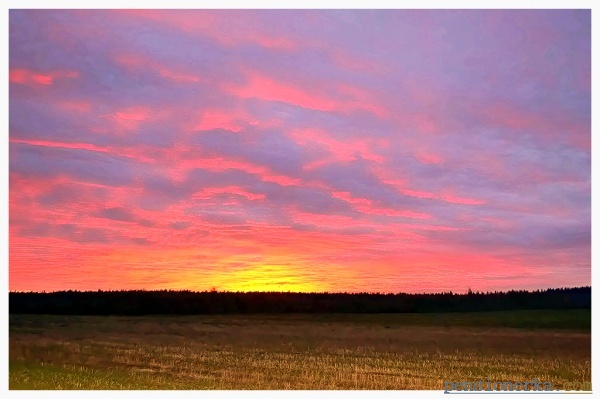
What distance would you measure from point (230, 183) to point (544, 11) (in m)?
8.62

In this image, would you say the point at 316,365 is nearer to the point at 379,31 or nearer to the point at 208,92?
the point at 208,92

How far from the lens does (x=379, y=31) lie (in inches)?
581

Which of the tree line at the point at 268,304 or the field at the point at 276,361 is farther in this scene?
the tree line at the point at 268,304

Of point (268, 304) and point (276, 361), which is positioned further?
point (268, 304)

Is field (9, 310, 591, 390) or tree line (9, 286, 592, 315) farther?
tree line (9, 286, 592, 315)

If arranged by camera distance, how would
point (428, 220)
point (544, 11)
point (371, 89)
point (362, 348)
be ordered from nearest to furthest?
point (544, 11)
point (371, 89)
point (428, 220)
point (362, 348)

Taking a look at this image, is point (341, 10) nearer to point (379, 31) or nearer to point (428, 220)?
point (379, 31)

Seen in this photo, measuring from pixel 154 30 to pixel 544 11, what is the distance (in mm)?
8956

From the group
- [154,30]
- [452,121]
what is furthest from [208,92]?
[452,121]

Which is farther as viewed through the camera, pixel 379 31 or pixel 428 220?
pixel 428 220

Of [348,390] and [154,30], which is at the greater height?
[154,30]

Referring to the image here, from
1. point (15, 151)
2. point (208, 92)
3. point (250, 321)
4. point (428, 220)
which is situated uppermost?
point (208, 92)

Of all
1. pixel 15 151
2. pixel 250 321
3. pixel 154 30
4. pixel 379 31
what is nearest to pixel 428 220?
pixel 379 31

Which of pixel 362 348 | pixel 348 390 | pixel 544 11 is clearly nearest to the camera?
pixel 348 390
